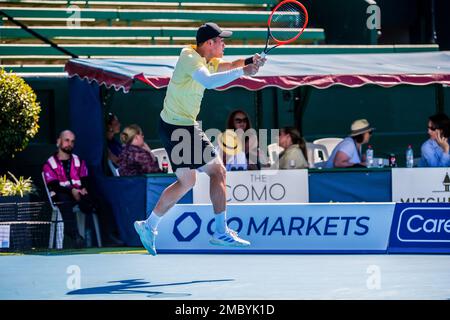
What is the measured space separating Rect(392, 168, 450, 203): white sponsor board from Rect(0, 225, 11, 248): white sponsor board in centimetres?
463

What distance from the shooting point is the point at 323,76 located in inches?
538

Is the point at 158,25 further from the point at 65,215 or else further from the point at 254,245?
the point at 254,245

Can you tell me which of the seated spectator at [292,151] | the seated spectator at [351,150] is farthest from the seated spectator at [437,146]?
the seated spectator at [292,151]

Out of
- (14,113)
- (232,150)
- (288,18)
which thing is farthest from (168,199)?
(14,113)

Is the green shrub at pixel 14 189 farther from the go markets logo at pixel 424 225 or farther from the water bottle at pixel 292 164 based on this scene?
the go markets logo at pixel 424 225

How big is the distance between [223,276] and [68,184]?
15.4 feet

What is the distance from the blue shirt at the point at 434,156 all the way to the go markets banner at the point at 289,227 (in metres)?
2.32

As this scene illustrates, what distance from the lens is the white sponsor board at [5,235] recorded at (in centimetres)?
1270

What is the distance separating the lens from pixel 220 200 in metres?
10.0

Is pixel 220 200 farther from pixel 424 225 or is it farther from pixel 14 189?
pixel 14 189

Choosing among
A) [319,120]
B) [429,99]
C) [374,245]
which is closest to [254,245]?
[374,245]

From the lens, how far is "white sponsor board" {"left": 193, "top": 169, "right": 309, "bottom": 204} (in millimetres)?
13359

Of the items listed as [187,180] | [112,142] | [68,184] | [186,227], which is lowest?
[186,227]
